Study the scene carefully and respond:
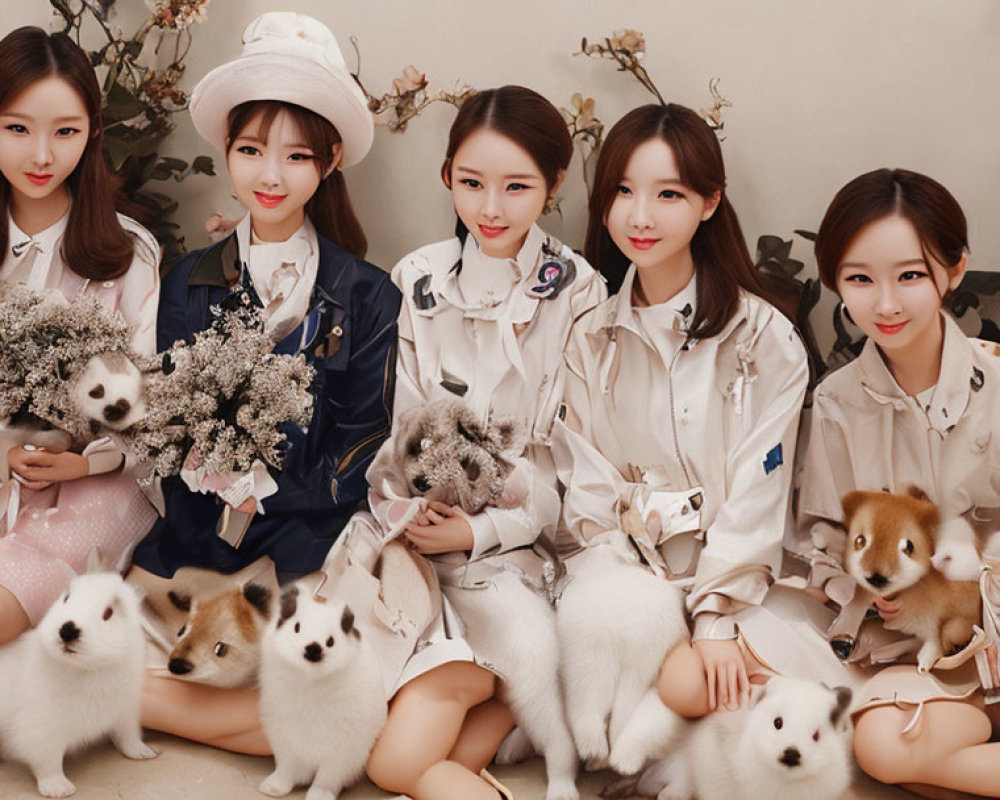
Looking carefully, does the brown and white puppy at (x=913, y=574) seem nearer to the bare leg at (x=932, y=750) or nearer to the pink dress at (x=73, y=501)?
the bare leg at (x=932, y=750)

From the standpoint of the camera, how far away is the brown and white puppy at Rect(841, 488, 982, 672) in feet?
7.53

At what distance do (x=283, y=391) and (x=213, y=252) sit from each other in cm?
60

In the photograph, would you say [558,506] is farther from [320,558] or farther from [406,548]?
[320,558]

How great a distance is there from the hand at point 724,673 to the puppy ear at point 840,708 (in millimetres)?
194

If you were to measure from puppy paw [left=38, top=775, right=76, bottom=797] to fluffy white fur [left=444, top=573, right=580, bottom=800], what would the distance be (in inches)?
34.0

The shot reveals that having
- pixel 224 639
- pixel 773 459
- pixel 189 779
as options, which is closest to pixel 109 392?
pixel 224 639

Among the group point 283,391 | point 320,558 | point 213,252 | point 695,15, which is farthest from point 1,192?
point 695,15

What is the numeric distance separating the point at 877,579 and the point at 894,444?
336mm

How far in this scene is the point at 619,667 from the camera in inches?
91.4

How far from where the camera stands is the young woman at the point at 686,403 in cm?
240

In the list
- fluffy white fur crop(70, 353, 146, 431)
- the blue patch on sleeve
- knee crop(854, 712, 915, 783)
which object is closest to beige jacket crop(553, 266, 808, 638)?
the blue patch on sleeve

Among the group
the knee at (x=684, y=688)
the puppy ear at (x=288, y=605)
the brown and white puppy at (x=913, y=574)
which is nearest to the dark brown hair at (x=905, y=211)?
the brown and white puppy at (x=913, y=574)

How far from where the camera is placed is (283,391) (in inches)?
91.4

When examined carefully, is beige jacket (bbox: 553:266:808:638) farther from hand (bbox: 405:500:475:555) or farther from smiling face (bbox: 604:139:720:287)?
hand (bbox: 405:500:475:555)
